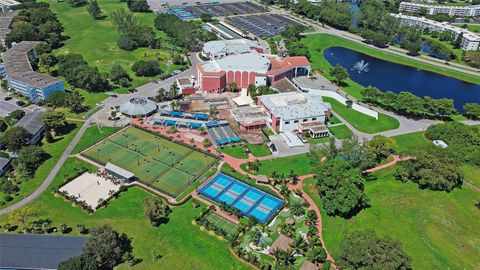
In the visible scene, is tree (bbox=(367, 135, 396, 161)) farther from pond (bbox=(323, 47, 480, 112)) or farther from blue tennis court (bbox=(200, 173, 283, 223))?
pond (bbox=(323, 47, 480, 112))

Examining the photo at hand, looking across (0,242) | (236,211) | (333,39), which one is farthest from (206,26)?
(0,242)

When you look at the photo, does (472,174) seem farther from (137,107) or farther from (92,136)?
(92,136)

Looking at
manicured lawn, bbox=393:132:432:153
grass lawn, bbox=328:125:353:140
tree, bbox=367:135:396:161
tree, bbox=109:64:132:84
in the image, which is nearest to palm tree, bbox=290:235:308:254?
tree, bbox=367:135:396:161

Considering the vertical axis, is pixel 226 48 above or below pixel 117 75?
above

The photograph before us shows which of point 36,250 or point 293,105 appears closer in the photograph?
point 36,250

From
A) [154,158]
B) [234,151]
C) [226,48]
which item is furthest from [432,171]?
[226,48]

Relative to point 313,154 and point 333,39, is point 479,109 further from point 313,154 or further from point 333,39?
point 333,39
